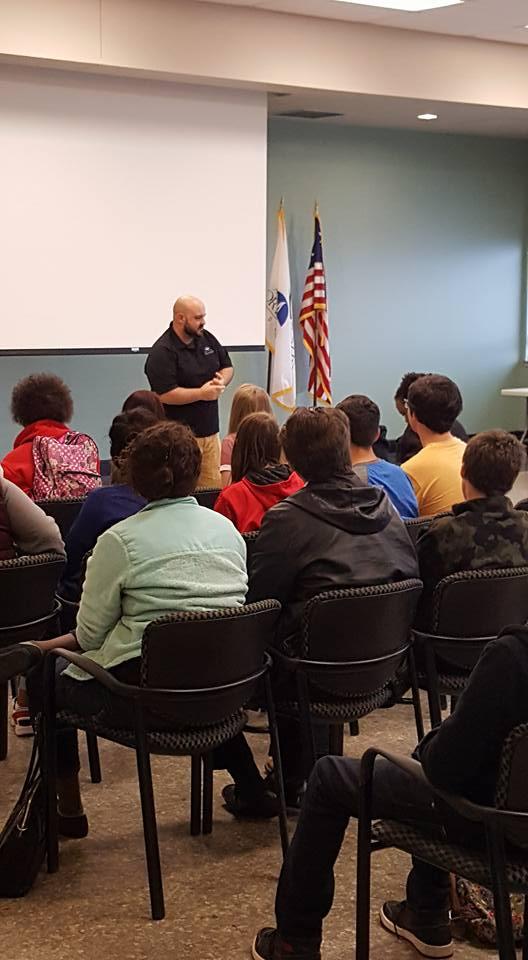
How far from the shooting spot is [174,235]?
26.3 feet

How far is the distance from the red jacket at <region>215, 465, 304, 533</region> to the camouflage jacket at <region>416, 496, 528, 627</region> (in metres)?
0.63

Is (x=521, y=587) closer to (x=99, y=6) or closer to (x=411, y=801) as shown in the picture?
(x=411, y=801)

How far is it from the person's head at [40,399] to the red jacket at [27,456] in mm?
31

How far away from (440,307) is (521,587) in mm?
8125

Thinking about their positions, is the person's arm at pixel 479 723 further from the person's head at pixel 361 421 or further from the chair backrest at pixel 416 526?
the person's head at pixel 361 421

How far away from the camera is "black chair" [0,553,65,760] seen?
3.38 metres

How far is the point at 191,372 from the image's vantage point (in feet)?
21.4

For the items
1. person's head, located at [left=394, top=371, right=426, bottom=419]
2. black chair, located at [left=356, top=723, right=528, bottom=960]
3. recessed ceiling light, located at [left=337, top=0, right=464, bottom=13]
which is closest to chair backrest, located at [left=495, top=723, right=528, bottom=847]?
black chair, located at [left=356, top=723, right=528, bottom=960]

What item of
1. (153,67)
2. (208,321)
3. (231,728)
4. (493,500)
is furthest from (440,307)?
(231,728)

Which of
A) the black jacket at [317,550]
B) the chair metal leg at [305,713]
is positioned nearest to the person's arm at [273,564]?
the black jacket at [317,550]

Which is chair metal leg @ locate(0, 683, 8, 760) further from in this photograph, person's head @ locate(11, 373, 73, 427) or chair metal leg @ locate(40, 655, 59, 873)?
person's head @ locate(11, 373, 73, 427)

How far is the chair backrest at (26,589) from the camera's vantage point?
3.38 metres

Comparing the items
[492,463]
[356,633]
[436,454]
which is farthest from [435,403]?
[356,633]

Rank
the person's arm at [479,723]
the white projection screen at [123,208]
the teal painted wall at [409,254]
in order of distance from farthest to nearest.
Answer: the teal painted wall at [409,254], the white projection screen at [123,208], the person's arm at [479,723]
